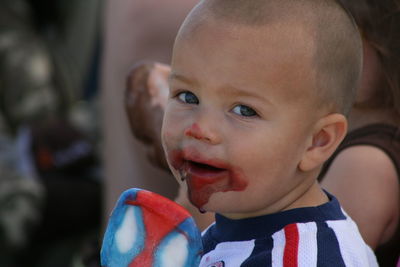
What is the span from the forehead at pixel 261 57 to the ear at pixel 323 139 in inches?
2.7

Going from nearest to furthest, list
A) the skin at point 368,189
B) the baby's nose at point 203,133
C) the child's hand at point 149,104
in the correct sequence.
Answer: the baby's nose at point 203,133, the skin at point 368,189, the child's hand at point 149,104

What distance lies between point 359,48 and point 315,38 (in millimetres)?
98

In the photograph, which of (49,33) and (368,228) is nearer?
(368,228)

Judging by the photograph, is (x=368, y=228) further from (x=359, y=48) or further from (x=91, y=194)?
(x=91, y=194)

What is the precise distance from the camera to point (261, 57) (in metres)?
1.10

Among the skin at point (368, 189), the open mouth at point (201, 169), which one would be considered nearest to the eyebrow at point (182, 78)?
the open mouth at point (201, 169)

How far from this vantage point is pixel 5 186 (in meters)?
3.73

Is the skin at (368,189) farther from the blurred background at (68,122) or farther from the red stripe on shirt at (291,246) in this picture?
the blurred background at (68,122)

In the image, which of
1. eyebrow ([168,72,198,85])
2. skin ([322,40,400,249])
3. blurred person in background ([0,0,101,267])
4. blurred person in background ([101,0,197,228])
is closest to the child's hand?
blurred person in background ([101,0,197,228])

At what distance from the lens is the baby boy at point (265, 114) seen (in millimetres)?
1108

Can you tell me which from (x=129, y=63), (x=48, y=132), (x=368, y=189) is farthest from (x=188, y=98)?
(x=48, y=132)

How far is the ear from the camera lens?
116 cm

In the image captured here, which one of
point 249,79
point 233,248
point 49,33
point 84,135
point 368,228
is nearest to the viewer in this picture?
point 249,79

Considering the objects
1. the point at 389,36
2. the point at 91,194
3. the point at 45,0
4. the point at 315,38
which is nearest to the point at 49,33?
the point at 45,0
